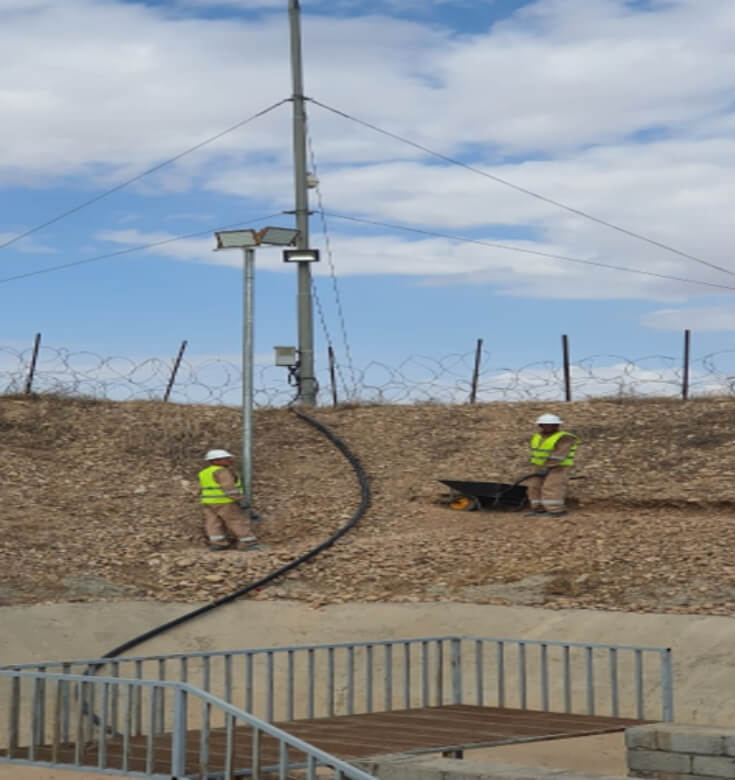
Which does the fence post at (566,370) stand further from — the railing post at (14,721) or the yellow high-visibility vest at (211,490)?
the railing post at (14,721)

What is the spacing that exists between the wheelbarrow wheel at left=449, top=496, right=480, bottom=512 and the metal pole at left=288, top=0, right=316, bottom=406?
618 centimetres

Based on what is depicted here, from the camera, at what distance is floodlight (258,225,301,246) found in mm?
21844

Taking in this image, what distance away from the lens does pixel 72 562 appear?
801 inches

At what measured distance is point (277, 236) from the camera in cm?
2202

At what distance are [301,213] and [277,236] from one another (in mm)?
6144

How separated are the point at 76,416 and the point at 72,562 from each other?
740 centimetres

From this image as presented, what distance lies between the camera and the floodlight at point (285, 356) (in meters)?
27.5

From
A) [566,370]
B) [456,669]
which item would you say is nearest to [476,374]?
[566,370]

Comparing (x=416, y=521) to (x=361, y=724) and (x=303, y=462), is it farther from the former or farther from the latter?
(x=361, y=724)

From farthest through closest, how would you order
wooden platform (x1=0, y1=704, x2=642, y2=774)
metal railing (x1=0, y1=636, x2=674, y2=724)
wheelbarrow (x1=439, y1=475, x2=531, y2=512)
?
wheelbarrow (x1=439, y1=475, x2=531, y2=512), metal railing (x1=0, y1=636, x2=674, y2=724), wooden platform (x1=0, y1=704, x2=642, y2=774)

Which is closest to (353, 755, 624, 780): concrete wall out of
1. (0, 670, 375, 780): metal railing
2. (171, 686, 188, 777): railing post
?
(0, 670, 375, 780): metal railing

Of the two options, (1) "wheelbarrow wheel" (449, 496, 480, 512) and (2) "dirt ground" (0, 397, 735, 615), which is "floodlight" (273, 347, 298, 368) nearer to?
(2) "dirt ground" (0, 397, 735, 615)

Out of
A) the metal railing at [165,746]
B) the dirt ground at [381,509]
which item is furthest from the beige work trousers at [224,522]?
the metal railing at [165,746]

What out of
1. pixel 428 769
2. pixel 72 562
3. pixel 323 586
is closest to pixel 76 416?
pixel 72 562
